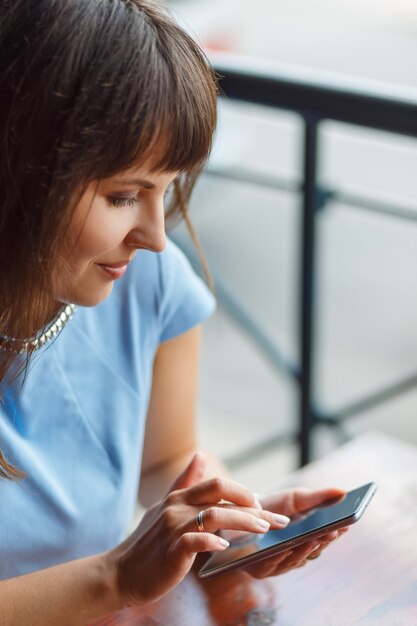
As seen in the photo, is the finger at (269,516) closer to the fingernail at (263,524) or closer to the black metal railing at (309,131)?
the fingernail at (263,524)

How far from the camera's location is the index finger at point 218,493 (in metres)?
1.03

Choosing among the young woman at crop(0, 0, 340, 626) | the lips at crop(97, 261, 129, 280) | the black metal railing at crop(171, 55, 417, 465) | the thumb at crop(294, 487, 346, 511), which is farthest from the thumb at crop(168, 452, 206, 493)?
the black metal railing at crop(171, 55, 417, 465)

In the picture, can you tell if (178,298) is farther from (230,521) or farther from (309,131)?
(309,131)

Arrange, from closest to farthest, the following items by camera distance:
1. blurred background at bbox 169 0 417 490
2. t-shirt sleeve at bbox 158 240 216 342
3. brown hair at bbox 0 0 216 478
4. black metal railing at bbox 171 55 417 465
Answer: brown hair at bbox 0 0 216 478 < t-shirt sleeve at bbox 158 240 216 342 < black metal railing at bbox 171 55 417 465 < blurred background at bbox 169 0 417 490

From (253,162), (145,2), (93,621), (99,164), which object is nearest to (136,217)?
(99,164)

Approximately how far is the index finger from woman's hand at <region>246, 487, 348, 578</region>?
0.21ft

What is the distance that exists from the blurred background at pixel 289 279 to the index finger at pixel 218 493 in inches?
26.4

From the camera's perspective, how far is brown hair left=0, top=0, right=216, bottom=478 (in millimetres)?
899

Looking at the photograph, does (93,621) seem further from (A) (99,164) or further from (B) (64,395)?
(A) (99,164)

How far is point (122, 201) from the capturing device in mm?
970

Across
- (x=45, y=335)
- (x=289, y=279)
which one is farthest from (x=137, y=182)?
(x=289, y=279)

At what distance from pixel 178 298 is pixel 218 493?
328 mm

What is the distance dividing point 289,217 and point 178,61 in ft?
11.4

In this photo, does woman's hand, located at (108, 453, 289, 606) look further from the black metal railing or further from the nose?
the black metal railing
